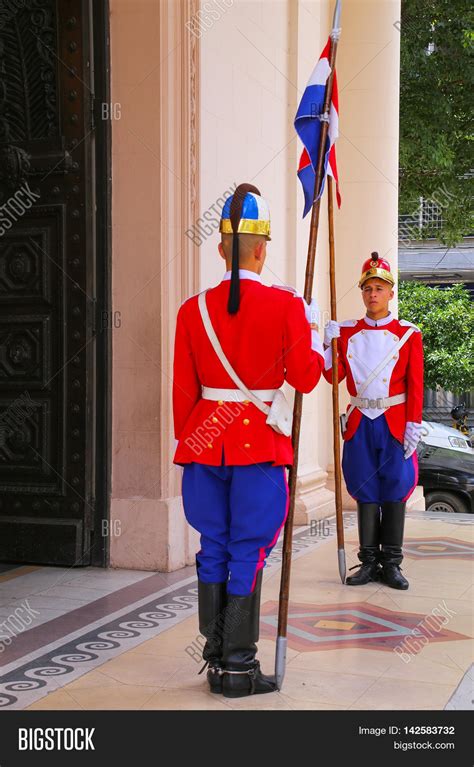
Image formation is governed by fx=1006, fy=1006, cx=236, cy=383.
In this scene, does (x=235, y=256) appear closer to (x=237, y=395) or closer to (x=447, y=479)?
(x=237, y=395)

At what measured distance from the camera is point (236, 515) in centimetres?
396

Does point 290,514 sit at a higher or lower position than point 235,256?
lower

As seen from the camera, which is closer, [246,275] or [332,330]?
[246,275]

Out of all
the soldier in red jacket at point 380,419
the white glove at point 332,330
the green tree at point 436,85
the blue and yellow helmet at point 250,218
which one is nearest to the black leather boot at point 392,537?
the soldier in red jacket at point 380,419

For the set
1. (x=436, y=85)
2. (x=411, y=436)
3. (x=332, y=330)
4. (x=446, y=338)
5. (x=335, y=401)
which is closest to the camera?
(x=332, y=330)

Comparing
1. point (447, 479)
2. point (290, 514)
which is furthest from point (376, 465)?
point (447, 479)

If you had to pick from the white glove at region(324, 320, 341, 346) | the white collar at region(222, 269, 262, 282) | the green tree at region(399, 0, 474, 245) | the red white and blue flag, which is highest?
the green tree at region(399, 0, 474, 245)

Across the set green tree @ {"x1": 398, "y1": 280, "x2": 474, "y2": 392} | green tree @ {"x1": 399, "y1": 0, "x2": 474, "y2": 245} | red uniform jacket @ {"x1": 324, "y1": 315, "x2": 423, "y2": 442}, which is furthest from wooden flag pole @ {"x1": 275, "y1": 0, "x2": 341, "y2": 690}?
green tree @ {"x1": 398, "y1": 280, "x2": 474, "y2": 392}

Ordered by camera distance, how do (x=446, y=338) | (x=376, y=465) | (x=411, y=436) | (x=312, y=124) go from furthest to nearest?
1. (x=446, y=338)
2. (x=376, y=465)
3. (x=411, y=436)
4. (x=312, y=124)

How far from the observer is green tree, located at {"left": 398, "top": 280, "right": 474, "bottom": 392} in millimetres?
22781

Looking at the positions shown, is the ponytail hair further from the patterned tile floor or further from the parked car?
the parked car

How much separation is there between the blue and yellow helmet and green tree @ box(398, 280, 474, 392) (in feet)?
63.0

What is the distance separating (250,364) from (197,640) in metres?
1.45

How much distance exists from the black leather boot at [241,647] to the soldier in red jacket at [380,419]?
219 cm
